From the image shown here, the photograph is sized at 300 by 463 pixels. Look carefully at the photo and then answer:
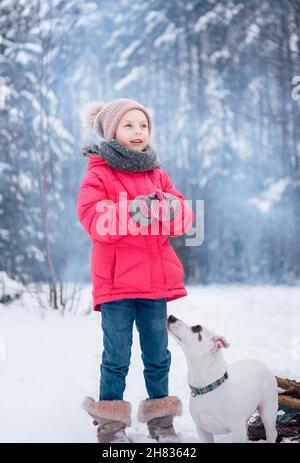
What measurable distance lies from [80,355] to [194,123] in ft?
19.2

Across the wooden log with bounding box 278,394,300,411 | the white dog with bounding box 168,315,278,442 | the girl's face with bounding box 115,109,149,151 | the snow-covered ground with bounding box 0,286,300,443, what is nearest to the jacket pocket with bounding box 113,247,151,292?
the white dog with bounding box 168,315,278,442

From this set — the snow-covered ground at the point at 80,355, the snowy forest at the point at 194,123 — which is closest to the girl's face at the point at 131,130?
the snow-covered ground at the point at 80,355

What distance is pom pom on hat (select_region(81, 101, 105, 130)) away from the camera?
2.29 m

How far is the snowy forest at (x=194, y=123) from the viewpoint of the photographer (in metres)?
7.17

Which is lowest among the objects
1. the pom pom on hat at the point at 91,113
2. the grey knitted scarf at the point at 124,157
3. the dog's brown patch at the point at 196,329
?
the dog's brown patch at the point at 196,329

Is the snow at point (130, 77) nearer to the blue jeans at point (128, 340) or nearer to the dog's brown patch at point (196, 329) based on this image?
the blue jeans at point (128, 340)

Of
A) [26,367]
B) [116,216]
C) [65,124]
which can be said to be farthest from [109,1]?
[116,216]

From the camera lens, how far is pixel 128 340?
202 cm

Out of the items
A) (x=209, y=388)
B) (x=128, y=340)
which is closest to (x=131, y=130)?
(x=128, y=340)

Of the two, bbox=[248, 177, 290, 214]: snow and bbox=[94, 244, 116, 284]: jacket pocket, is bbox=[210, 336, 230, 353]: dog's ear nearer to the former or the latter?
bbox=[94, 244, 116, 284]: jacket pocket

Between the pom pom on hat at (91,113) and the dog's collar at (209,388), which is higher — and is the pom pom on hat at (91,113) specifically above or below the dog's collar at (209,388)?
above

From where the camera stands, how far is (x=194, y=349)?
1.80 meters

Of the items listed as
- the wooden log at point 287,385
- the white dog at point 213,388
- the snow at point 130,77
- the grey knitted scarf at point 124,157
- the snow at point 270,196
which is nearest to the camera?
the white dog at point 213,388

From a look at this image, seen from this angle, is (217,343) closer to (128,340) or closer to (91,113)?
(128,340)
